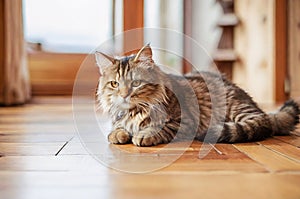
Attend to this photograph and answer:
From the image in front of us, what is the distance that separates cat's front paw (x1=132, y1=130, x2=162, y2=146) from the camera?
1.20m

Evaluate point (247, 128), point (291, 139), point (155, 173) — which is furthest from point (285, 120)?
point (155, 173)

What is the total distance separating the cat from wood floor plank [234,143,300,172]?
75 mm

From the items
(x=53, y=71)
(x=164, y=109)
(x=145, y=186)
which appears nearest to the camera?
(x=145, y=186)

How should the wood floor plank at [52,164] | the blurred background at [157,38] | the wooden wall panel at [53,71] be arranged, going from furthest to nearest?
1. the wooden wall panel at [53,71]
2. the blurred background at [157,38]
3. the wood floor plank at [52,164]

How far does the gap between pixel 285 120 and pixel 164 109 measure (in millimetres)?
497

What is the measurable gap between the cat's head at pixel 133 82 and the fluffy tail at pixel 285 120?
1.52 feet

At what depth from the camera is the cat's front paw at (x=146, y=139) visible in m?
1.20

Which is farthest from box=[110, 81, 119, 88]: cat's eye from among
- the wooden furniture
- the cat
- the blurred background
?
the wooden furniture

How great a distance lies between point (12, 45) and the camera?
2.91 metres

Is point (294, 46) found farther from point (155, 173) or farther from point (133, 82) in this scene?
point (155, 173)

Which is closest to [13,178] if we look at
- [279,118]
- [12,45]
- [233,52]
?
[279,118]

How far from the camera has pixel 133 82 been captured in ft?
3.97

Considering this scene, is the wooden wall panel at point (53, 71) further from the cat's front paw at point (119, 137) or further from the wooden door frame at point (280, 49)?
the cat's front paw at point (119, 137)

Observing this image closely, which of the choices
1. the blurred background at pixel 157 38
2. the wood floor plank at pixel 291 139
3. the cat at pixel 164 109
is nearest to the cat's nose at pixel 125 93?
the cat at pixel 164 109
